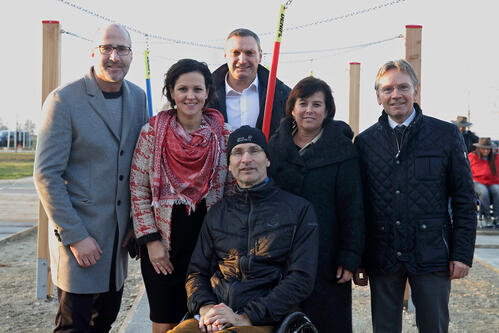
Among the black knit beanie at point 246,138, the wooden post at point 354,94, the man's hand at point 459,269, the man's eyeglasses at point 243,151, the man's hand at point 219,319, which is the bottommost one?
the man's hand at point 219,319

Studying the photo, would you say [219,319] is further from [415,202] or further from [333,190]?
[415,202]

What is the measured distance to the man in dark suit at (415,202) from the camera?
2.51m

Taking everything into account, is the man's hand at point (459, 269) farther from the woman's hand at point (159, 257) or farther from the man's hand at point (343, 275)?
the woman's hand at point (159, 257)

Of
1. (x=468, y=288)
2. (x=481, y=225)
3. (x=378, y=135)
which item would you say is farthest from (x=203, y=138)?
(x=481, y=225)

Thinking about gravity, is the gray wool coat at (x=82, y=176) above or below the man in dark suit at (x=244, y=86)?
below

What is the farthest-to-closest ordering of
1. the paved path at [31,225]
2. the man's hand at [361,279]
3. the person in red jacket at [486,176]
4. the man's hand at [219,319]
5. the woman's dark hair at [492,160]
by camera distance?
the woman's dark hair at [492,160] → the person in red jacket at [486,176] → the paved path at [31,225] → the man's hand at [361,279] → the man's hand at [219,319]

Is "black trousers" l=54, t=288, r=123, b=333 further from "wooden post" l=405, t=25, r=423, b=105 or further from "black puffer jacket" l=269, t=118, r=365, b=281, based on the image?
"wooden post" l=405, t=25, r=423, b=105

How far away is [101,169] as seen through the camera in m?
2.53

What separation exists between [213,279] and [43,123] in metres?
1.20

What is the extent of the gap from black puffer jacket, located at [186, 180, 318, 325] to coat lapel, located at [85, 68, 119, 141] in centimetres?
74

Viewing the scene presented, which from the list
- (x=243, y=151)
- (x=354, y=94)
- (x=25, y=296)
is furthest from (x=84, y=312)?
(x=354, y=94)

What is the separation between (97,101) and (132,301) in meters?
2.66

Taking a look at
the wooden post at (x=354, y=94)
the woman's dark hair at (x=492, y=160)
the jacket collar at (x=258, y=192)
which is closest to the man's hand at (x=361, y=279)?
the jacket collar at (x=258, y=192)

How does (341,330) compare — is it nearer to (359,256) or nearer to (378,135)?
(359,256)
